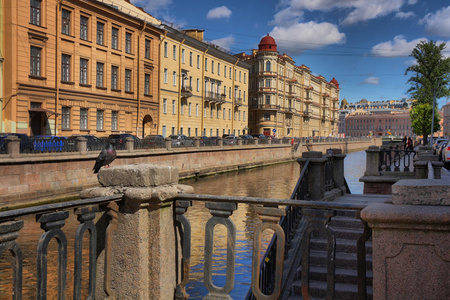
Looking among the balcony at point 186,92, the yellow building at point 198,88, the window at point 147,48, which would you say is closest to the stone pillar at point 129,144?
the window at point 147,48

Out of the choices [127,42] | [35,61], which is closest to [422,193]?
[35,61]

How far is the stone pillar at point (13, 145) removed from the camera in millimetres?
17359

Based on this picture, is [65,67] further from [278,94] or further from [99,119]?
[278,94]

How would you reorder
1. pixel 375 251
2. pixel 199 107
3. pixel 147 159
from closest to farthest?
1. pixel 375 251
2. pixel 147 159
3. pixel 199 107

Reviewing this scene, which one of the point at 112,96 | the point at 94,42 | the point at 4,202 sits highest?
the point at 94,42

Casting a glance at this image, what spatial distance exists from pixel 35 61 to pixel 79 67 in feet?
12.8

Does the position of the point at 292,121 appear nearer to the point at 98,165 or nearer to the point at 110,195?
the point at 98,165

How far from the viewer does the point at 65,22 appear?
1130 inches

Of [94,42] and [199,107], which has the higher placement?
[94,42]

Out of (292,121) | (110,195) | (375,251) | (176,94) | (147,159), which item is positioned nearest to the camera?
(375,251)

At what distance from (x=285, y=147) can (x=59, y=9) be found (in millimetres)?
32716

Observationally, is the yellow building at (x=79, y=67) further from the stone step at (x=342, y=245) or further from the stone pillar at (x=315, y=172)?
Answer: the stone step at (x=342, y=245)

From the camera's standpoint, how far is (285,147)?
5388cm

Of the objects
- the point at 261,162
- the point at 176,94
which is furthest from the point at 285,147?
the point at 176,94
